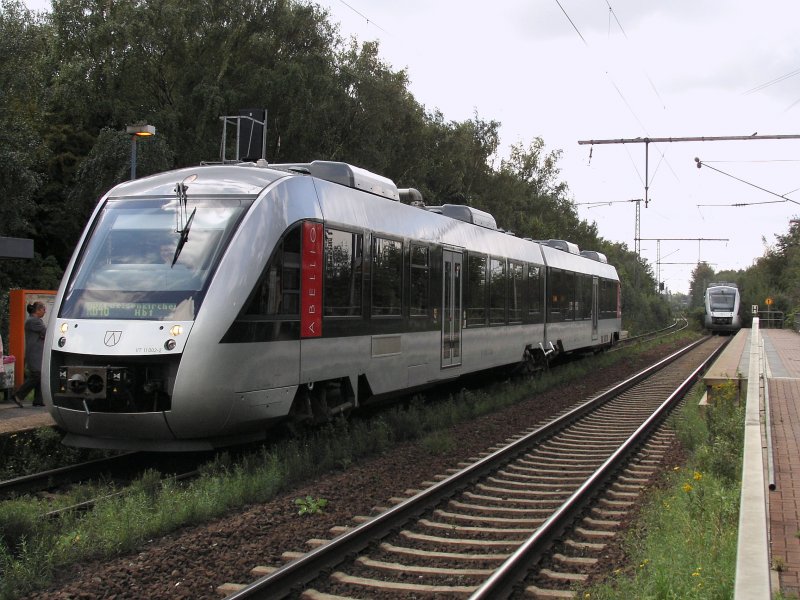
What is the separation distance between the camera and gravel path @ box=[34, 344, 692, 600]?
5.23 meters

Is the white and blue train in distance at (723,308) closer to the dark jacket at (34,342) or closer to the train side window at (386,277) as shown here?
the train side window at (386,277)

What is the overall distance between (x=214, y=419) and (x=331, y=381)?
2.23 m

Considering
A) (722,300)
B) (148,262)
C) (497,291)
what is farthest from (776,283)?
(148,262)

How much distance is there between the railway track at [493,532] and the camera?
17.7 ft

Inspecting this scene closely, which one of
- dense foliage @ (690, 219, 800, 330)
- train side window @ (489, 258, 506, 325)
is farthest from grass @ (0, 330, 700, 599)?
dense foliage @ (690, 219, 800, 330)

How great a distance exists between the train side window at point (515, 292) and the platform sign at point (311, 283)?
8.10m

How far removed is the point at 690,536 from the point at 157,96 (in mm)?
28665

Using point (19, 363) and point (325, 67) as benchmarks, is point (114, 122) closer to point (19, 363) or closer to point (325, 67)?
point (325, 67)

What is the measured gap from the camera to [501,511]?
754 cm

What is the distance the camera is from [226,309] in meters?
7.86

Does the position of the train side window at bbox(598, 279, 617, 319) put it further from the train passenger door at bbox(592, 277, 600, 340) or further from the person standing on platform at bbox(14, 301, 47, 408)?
the person standing on platform at bbox(14, 301, 47, 408)

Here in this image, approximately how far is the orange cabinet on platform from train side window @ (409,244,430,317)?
5.83 m

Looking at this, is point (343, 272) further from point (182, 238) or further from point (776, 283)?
point (776, 283)

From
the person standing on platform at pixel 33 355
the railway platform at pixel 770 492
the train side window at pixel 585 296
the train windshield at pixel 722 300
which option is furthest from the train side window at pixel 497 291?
the train windshield at pixel 722 300
